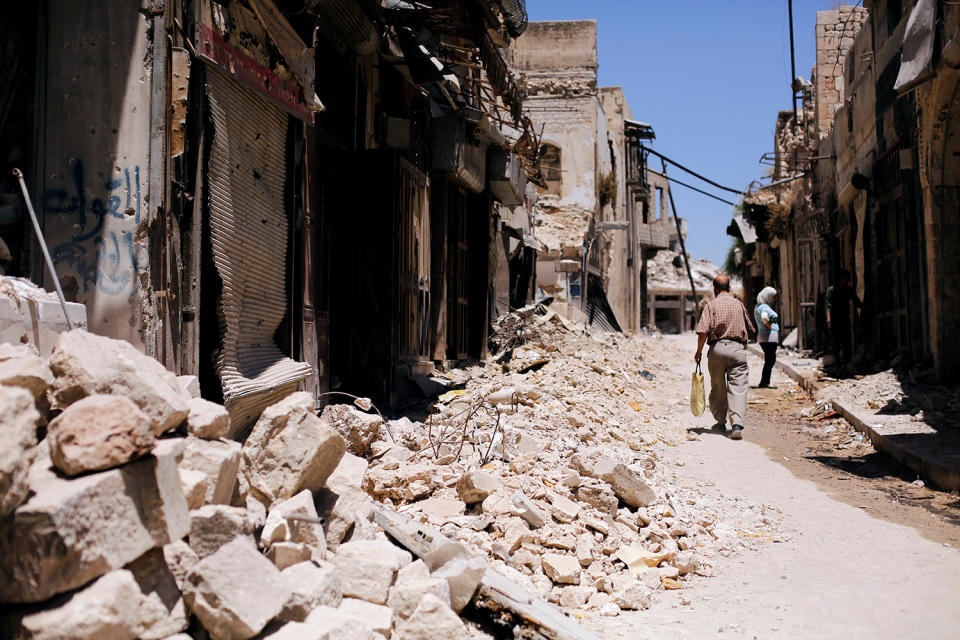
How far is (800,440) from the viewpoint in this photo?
847cm

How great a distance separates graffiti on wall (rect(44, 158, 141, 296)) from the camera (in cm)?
396

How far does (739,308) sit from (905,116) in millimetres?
4169

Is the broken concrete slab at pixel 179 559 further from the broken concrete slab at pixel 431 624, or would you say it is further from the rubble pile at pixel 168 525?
the broken concrete slab at pixel 431 624

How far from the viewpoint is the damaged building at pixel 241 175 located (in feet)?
13.1

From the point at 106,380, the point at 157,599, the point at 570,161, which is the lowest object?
the point at 157,599

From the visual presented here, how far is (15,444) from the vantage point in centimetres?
204

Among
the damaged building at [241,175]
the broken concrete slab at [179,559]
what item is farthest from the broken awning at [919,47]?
the broken concrete slab at [179,559]

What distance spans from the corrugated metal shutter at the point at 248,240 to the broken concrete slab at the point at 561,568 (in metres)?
2.10

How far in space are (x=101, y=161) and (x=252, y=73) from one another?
1.29 meters

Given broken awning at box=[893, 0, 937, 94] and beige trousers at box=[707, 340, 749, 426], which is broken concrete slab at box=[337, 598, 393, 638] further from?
broken awning at box=[893, 0, 937, 94]

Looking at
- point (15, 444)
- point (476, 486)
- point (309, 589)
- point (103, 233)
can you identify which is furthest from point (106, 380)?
point (476, 486)

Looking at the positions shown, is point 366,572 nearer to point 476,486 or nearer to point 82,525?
point 82,525

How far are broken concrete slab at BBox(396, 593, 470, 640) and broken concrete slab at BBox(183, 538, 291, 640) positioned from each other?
0.56m

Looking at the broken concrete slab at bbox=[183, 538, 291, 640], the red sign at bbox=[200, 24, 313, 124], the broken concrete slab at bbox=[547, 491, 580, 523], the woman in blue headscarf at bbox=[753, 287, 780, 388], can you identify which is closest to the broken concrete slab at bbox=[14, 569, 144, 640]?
the broken concrete slab at bbox=[183, 538, 291, 640]
